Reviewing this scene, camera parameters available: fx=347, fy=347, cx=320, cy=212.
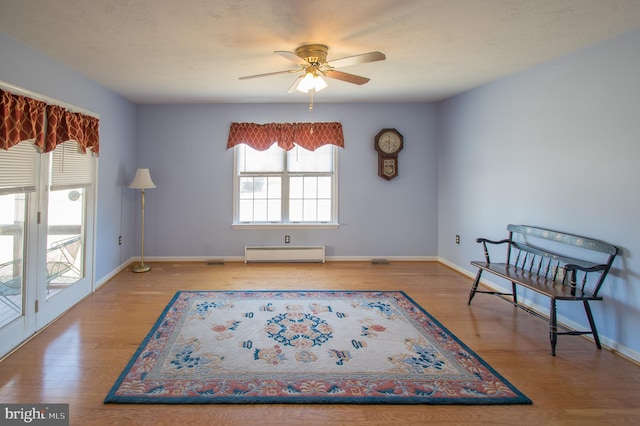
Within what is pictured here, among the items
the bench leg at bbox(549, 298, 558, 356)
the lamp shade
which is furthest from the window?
the bench leg at bbox(549, 298, 558, 356)

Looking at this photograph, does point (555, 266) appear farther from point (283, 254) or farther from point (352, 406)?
point (283, 254)

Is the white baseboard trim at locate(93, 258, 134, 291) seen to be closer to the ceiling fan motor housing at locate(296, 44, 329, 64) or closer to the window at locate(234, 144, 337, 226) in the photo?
the window at locate(234, 144, 337, 226)

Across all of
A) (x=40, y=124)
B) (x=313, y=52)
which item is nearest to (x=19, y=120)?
(x=40, y=124)

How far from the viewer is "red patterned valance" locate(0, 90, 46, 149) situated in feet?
8.15

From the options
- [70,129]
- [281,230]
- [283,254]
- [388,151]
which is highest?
[388,151]

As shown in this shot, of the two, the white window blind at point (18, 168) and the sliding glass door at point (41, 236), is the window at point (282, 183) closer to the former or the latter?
the sliding glass door at point (41, 236)

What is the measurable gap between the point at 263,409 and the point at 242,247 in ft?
11.8

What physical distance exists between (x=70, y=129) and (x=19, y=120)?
69cm

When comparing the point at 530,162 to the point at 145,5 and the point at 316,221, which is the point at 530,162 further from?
the point at 145,5

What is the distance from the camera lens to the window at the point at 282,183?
5.43m

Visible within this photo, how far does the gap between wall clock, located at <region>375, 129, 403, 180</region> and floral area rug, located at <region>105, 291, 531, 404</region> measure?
94.2 inches

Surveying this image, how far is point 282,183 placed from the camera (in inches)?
215

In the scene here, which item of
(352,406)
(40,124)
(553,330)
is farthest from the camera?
(40,124)

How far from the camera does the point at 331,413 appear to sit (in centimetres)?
192
